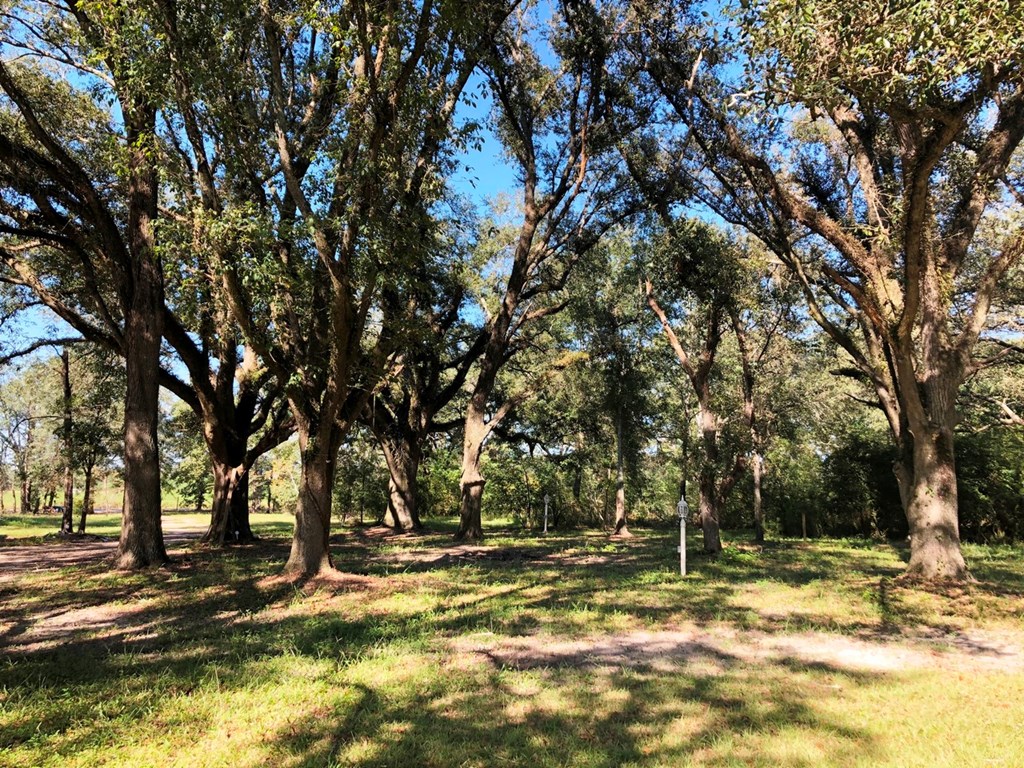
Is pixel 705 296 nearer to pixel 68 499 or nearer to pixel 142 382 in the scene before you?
pixel 142 382

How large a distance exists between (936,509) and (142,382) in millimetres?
12825

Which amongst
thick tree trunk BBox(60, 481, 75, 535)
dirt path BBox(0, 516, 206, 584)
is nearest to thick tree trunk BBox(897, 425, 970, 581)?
dirt path BBox(0, 516, 206, 584)

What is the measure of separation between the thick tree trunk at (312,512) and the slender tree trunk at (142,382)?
313cm

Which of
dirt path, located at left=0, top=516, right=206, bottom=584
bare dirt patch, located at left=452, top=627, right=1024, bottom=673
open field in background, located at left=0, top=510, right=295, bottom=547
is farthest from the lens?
open field in background, located at left=0, top=510, right=295, bottom=547

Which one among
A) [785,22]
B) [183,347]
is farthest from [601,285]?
[785,22]

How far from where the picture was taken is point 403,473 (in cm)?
1931

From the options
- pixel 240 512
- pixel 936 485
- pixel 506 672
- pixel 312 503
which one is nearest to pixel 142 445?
pixel 312 503

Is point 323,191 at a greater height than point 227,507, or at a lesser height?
greater

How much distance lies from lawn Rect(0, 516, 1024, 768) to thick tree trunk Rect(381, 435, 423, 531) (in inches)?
395

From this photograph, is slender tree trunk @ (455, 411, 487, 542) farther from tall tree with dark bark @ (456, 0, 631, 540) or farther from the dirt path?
the dirt path

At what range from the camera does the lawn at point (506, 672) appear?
11.1ft

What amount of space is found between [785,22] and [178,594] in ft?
31.6

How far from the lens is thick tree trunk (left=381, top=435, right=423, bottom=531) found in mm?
19188

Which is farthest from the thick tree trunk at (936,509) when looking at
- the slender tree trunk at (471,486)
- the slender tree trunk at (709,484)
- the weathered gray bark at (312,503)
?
the slender tree trunk at (471,486)
